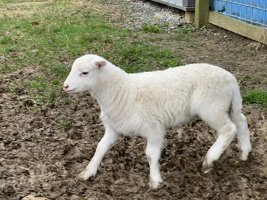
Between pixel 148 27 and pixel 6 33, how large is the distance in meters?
2.30

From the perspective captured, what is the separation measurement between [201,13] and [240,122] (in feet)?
15.8

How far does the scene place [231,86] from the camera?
4250mm

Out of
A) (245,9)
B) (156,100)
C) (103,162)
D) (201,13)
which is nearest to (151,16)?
(201,13)

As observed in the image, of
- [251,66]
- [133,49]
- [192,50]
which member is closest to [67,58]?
[133,49]

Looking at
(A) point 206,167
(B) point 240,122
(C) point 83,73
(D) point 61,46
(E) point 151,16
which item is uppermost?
(C) point 83,73

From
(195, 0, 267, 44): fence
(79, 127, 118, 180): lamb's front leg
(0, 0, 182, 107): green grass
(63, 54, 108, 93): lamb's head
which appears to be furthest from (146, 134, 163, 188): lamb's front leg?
(195, 0, 267, 44): fence

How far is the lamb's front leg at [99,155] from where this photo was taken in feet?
14.0

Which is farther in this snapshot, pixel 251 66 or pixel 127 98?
pixel 251 66

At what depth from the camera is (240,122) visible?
173 inches

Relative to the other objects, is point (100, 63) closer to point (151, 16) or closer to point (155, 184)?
point (155, 184)

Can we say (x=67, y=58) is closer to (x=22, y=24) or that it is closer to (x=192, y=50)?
(x=192, y=50)

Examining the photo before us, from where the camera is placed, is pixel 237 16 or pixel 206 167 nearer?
pixel 206 167

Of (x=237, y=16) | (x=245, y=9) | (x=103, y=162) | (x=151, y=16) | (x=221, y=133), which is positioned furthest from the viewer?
(x=151, y=16)

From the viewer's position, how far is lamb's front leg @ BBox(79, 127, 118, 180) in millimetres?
4273
